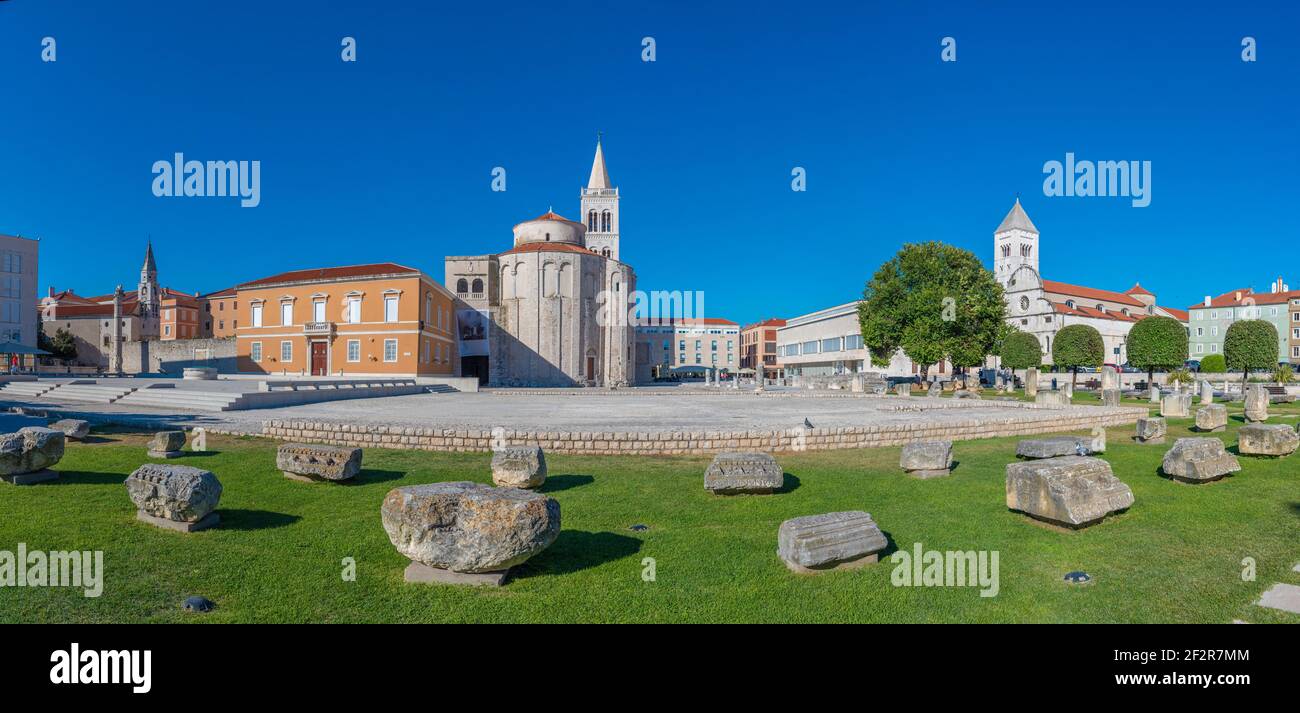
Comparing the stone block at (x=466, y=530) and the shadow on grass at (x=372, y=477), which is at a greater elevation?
the stone block at (x=466, y=530)

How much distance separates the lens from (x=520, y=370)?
53719mm

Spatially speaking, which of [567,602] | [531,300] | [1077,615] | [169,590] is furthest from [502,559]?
[531,300]

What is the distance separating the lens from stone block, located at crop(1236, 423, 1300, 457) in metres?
11.0

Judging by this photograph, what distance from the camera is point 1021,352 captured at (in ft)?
174

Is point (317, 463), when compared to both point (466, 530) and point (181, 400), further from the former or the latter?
point (181, 400)

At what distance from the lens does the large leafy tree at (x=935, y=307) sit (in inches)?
1594

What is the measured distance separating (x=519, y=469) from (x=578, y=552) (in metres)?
3.44

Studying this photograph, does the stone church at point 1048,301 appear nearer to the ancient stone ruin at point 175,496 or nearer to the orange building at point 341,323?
the orange building at point 341,323

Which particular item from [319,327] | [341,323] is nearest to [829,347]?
[341,323]

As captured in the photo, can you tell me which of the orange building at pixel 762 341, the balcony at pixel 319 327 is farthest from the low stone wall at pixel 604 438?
the orange building at pixel 762 341

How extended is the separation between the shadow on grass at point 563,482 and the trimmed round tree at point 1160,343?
43.9 meters

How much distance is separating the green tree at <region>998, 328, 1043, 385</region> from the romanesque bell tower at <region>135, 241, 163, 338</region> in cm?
10017
